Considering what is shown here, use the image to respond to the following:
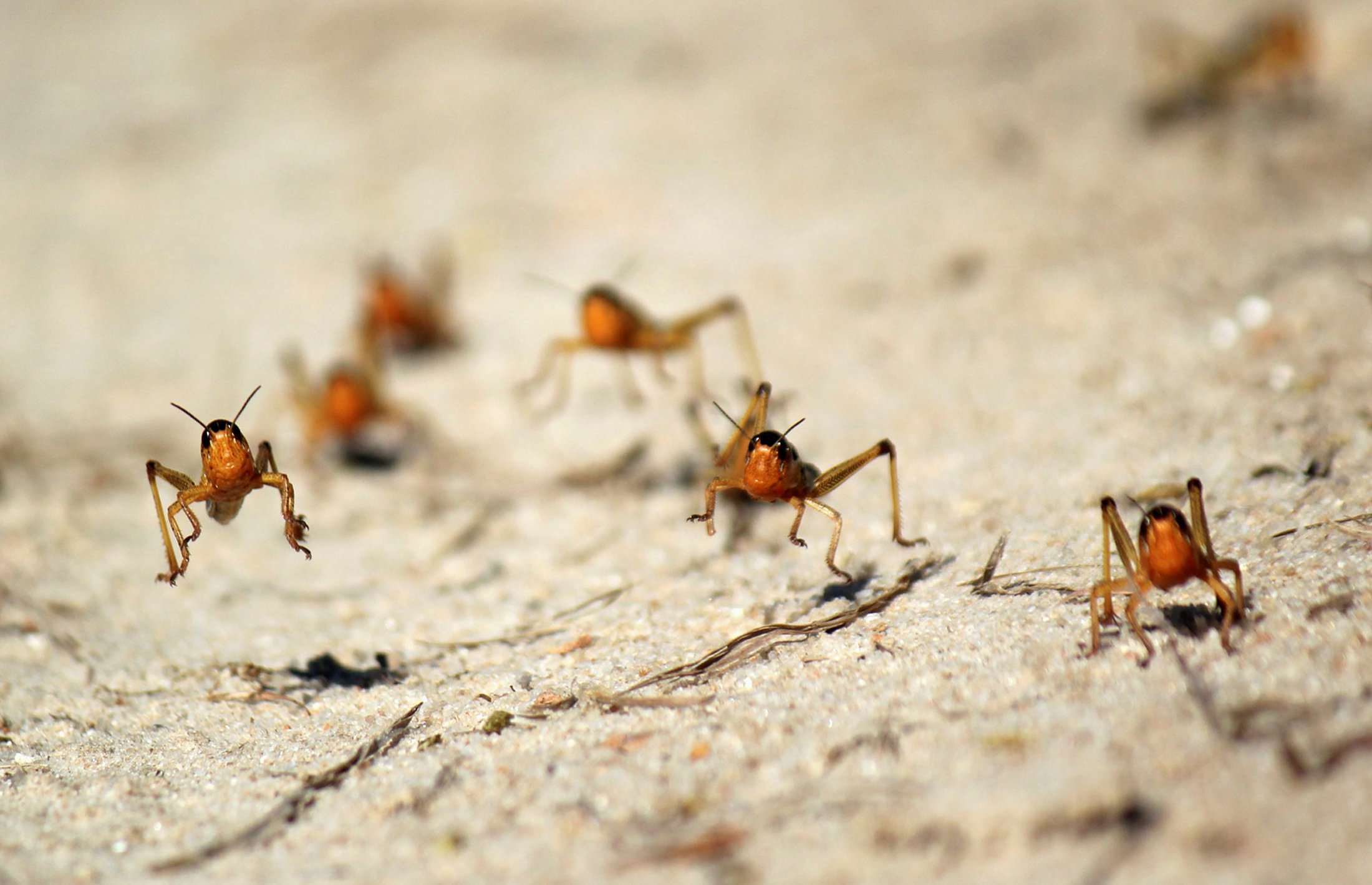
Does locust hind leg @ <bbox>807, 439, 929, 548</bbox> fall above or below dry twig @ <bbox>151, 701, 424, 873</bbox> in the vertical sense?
above

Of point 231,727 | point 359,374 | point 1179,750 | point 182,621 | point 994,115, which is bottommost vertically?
point 1179,750

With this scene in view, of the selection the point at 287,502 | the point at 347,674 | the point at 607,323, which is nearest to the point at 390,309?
the point at 607,323

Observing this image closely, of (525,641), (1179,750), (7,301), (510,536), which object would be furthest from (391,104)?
(1179,750)

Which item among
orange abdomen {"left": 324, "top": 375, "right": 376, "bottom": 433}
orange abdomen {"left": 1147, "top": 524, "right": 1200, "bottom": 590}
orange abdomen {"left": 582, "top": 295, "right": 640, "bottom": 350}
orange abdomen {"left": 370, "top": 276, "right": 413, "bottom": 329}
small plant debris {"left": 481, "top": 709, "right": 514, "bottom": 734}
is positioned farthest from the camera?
orange abdomen {"left": 370, "top": 276, "right": 413, "bottom": 329}

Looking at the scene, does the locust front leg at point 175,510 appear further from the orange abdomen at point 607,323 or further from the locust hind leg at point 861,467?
the locust hind leg at point 861,467

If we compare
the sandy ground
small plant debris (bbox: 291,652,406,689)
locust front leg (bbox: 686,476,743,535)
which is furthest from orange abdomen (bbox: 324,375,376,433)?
locust front leg (bbox: 686,476,743,535)

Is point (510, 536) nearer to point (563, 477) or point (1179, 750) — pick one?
point (563, 477)

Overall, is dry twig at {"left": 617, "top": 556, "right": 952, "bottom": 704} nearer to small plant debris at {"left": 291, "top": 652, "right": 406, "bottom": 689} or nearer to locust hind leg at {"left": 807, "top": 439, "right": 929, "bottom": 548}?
locust hind leg at {"left": 807, "top": 439, "right": 929, "bottom": 548}

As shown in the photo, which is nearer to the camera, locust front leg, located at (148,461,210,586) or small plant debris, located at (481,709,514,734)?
small plant debris, located at (481,709,514,734)

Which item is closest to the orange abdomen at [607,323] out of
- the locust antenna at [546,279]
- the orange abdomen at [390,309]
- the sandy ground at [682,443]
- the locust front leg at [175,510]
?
the sandy ground at [682,443]
